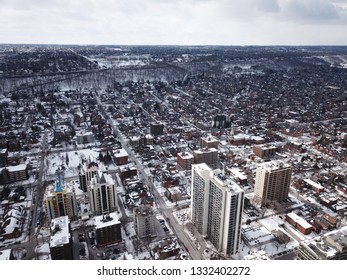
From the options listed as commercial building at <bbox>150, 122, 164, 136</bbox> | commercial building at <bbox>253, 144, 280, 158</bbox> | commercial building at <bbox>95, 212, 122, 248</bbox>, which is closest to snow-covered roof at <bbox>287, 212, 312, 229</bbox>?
commercial building at <bbox>253, 144, 280, 158</bbox>

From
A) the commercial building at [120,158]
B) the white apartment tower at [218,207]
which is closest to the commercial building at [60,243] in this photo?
the white apartment tower at [218,207]

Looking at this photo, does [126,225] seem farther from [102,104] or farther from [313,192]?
[102,104]

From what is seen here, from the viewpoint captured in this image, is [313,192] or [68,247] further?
[313,192]

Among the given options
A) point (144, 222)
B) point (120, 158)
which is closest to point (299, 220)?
point (144, 222)

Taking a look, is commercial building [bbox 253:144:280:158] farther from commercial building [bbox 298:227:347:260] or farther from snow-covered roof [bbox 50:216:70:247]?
snow-covered roof [bbox 50:216:70:247]

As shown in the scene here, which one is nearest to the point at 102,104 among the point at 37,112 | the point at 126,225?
the point at 37,112

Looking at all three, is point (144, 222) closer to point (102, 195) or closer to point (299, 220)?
point (102, 195)
